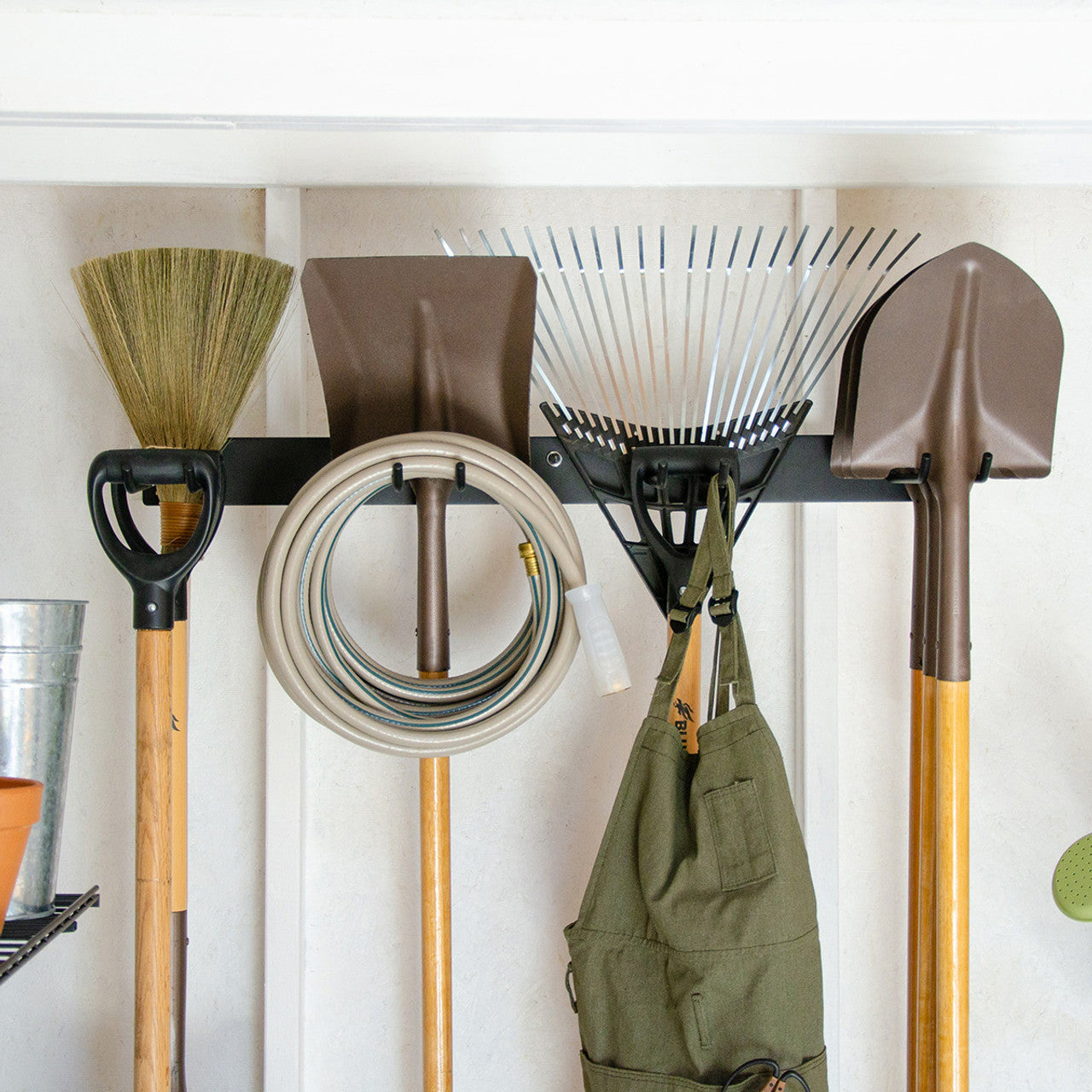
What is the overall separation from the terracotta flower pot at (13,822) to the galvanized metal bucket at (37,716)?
0.09 m

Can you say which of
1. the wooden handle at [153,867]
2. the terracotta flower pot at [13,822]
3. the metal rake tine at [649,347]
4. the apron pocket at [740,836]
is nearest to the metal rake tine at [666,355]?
the metal rake tine at [649,347]

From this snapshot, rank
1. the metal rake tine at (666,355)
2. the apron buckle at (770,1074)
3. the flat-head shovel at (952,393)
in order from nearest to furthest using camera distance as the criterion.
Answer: the apron buckle at (770,1074)
the flat-head shovel at (952,393)
the metal rake tine at (666,355)

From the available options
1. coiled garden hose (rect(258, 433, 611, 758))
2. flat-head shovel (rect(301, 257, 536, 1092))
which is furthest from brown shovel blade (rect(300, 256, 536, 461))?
coiled garden hose (rect(258, 433, 611, 758))

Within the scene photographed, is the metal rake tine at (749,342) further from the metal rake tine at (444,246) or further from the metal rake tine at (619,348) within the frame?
the metal rake tine at (444,246)

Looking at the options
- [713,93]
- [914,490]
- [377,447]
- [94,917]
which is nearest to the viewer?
[713,93]

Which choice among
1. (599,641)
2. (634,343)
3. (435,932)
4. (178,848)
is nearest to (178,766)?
(178,848)

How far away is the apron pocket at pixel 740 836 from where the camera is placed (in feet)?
3.10

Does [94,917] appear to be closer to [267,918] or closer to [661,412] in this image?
[267,918]

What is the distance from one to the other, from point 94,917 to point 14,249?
0.84m

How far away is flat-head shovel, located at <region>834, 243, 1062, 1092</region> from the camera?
103 centimetres

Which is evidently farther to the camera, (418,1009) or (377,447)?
(418,1009)

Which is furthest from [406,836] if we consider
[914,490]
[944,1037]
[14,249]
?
[14,249]

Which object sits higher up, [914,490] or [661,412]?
[661,412]

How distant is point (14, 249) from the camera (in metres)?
1.22
